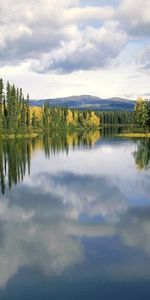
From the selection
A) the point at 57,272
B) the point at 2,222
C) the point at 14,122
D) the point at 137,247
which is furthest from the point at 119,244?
the point at 14,122

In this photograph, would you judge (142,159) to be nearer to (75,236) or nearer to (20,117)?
(75,236)

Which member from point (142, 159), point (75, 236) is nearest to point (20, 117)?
point (142, 159)

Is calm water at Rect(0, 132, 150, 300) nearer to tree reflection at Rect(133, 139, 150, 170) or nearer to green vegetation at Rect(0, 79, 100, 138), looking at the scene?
tree reflection at Rect(133, 139, 150, 170)

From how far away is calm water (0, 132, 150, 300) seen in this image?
1695 centimetres

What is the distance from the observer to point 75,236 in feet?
77.1

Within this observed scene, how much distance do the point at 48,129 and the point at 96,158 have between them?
107831 mm

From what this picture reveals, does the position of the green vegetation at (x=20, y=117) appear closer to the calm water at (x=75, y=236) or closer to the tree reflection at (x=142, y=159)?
the tree reflection at (x=142, y=159)

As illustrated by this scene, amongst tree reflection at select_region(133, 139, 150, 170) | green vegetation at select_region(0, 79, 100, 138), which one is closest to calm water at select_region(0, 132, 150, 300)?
tree reflection at select_region(133, 139, 150, 170)

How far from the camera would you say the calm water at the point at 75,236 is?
55.6 ft

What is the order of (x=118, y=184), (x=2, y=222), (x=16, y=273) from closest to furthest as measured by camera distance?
(x=16, y=273), (x=2, y=222), (x=118, y=184)

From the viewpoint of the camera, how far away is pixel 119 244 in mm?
22016

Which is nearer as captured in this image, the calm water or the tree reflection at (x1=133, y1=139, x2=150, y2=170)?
the calm water

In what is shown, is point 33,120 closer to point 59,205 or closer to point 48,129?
point 48,129

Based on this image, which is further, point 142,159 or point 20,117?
point 20,117
